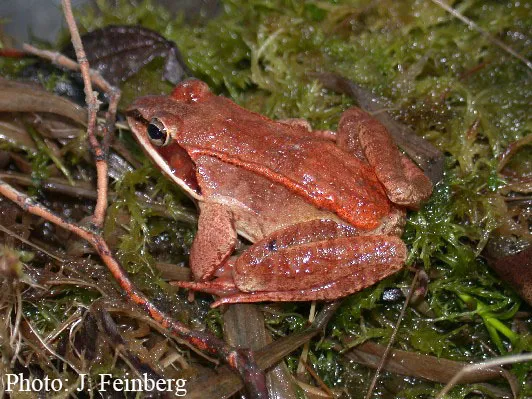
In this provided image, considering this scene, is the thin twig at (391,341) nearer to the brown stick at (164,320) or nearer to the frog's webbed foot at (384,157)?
the frog's webbed foot at (384,157)

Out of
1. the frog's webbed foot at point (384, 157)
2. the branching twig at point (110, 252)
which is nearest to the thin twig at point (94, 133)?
the branching twig at point (110, 252)

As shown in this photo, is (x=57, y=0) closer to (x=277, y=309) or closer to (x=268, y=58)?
(x=268, y=58)

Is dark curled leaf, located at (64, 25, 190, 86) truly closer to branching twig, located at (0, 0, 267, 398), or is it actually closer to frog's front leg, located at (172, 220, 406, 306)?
branching twig, located at (0, 0, 267, 398)

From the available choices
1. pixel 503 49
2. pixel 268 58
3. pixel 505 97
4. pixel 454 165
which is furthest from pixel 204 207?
pixel 503 49

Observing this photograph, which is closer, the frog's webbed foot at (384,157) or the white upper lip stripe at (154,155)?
the frog's webbed foot at (384,157)

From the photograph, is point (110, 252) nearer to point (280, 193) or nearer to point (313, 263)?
point (280, 193)

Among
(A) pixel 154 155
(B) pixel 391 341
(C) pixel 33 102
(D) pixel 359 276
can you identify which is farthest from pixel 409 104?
(C) pixel 33 102

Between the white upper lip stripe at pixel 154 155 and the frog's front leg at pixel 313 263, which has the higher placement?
the white upper lip stripe at pixel 154 155
